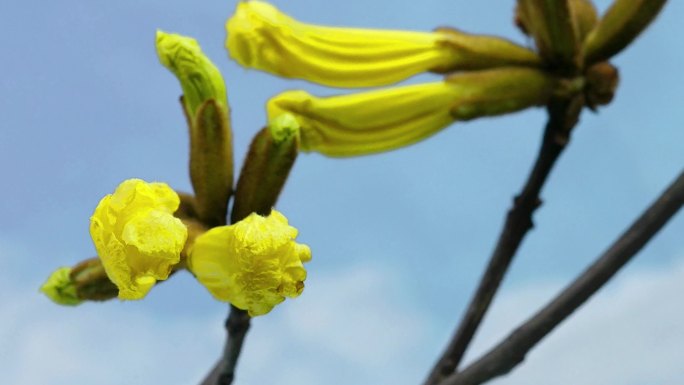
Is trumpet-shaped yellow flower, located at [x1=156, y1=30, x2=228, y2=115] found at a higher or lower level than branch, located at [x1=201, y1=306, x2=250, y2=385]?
higher

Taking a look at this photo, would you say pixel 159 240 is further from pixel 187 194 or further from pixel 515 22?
pixel 515 22

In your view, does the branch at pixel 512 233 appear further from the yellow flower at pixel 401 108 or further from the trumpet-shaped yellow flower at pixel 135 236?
the trumpet-shaped yellow flower at pixel 135 236

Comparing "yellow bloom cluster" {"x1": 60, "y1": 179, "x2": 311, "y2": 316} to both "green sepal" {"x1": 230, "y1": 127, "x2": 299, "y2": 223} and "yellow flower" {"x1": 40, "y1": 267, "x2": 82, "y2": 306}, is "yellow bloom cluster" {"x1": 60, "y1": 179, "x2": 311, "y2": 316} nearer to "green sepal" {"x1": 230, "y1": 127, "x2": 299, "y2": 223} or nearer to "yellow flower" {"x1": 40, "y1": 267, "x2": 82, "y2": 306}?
"green sepal" {"x1": 230, "y1": 127, "x2": 299, "y2": 223}

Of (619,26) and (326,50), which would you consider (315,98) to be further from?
(619,26)

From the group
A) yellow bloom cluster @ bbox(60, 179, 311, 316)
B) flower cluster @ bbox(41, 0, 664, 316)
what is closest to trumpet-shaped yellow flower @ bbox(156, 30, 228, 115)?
flower cluster @ bbox(41, 0, 664, 316)

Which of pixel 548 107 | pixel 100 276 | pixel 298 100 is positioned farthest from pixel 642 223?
pixel 100 276
